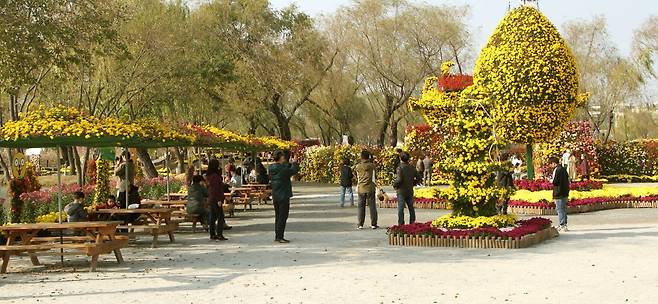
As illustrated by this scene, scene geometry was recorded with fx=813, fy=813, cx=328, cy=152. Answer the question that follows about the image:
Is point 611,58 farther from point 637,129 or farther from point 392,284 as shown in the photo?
point 392,284

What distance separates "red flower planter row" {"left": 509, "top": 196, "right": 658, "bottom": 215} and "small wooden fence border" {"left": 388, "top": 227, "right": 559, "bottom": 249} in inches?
272

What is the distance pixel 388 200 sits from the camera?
84.6ft

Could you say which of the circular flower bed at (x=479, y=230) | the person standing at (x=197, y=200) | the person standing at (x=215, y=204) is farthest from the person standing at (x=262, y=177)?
the circular flower bed at (x=479, y=230)

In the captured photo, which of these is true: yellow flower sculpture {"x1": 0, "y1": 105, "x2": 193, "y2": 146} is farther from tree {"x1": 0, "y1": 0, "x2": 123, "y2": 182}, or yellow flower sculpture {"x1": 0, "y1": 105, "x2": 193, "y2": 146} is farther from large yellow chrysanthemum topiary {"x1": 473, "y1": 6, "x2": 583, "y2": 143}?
large yellow chrysanthemum topiary {"x1": 473, "y1": 6, "x2": 583, "y2": 143}

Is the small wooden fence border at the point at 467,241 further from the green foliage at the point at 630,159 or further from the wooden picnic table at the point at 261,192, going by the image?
the green foliage at the point at 630,159

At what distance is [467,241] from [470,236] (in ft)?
0.33

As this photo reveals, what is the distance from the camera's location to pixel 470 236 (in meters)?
14.2

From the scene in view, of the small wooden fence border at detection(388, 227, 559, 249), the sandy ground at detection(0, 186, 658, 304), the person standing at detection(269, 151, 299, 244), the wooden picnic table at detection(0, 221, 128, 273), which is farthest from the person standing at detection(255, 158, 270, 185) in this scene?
the wooden picnic table at detection(0, 221, 128, 273)

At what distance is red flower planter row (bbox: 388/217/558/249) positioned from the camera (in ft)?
45.7

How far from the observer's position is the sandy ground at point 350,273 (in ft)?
31.4

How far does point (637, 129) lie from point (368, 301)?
→ 7277 cm

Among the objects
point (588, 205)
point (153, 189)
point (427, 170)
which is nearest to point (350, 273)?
point (588, 205)

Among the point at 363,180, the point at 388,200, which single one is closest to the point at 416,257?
the point at 363,180

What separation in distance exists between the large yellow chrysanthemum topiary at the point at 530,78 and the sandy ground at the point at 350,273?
31.2ft
